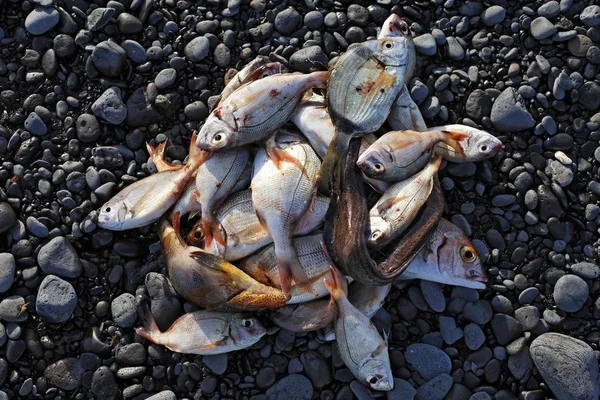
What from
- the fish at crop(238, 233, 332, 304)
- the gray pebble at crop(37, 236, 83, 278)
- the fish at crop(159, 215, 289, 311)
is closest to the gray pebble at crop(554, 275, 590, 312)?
the fish at crop(238, 233, 332, 304)

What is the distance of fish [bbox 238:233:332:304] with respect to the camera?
189 inches

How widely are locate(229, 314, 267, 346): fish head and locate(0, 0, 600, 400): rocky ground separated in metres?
0.24

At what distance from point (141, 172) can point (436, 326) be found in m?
2.60

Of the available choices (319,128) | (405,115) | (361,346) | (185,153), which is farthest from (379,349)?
(185,153)

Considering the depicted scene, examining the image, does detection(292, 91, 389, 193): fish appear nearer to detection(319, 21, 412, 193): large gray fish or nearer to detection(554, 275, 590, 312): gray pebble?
detection(319, 21, 412, 193): large gray fish

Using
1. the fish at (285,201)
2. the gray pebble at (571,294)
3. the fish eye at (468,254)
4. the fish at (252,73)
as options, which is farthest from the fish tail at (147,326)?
the gray pebble at (571,294)

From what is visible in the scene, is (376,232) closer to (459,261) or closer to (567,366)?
(459,261)

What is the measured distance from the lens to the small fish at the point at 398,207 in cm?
467

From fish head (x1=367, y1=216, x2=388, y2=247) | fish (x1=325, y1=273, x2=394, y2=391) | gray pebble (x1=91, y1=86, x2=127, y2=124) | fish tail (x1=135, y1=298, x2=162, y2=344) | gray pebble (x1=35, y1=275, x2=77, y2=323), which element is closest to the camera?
fish head (x1=367, y1=216, x2=388, y2=247)

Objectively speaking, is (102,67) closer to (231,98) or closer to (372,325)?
(231,98)

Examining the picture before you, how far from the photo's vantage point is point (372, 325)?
486 cm

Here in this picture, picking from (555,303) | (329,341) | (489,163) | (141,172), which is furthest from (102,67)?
(555,303)

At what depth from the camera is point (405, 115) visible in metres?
5.18

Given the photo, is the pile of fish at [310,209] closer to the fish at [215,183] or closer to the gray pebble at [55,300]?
the fish at [215,183]
